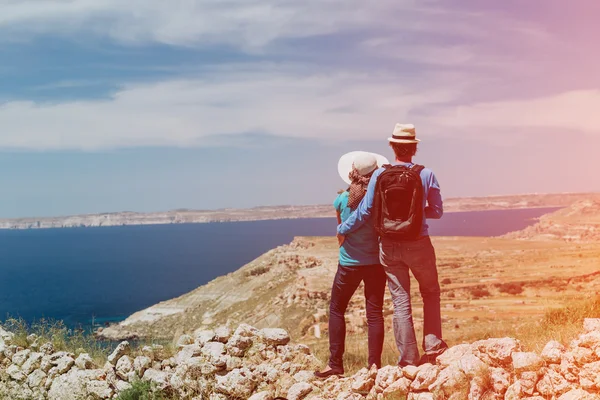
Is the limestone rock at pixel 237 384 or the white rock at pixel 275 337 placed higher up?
the white rock at pixel 275 337

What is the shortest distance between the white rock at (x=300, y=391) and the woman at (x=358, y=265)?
27cm

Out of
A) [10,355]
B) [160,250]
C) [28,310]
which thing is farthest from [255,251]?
[10,355]

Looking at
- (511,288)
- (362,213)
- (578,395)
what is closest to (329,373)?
(362,213)

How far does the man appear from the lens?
5609 mm

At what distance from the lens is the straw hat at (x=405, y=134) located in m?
5.84

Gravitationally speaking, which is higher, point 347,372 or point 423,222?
point 423,222

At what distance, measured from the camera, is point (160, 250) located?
166m

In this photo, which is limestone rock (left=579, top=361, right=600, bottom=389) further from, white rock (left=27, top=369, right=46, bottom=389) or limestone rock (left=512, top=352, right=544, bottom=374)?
white rock (left=27, top=369, right=46, bottom=389)

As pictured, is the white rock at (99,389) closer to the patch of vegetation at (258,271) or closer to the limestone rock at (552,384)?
the limestone rock at (552,384)

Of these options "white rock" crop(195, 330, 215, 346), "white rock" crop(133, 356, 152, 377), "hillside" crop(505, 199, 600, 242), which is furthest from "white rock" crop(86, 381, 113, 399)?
"hillside" crop(505, 199, 600, 242)

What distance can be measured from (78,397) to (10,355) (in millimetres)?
2114

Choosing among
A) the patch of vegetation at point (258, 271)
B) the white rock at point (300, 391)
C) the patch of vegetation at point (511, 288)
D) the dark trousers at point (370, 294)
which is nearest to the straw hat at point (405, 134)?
the dark trousers at point (370, 294)

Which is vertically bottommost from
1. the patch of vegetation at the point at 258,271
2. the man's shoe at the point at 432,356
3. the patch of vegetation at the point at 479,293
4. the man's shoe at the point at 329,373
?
the patch of vegetation at the point at 258,271

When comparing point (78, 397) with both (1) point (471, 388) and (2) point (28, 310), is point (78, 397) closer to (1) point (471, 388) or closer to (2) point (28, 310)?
(1) point (471, 388)
